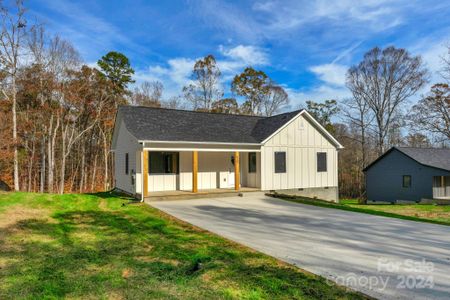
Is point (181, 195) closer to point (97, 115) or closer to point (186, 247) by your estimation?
point (186, 247)

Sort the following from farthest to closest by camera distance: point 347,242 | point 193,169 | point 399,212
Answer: point 399,212 < point 193,169 < point 347,242

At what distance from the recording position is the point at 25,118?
21797 mm

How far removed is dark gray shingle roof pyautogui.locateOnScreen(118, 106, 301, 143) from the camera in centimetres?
1331

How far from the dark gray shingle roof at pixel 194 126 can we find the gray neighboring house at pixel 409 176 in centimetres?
1516

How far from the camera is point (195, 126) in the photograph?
1507 centimetres

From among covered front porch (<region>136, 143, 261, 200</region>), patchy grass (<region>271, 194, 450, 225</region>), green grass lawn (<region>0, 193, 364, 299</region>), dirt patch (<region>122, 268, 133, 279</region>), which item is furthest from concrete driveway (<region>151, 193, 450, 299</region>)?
dirt patch (<region>122, 268, 133, 279</region>)

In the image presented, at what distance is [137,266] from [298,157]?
41.3ft

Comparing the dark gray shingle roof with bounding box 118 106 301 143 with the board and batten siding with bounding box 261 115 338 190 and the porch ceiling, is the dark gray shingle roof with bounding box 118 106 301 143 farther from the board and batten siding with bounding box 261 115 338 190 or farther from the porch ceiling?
the board and batten siding with bounding box 261 115 338 190

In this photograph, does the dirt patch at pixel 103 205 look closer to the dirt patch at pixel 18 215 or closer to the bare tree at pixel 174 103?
the dirt patch at pixel 18 215

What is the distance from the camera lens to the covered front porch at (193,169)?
12.7 meters

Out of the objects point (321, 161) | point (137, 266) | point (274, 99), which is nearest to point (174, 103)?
point (274, 99)

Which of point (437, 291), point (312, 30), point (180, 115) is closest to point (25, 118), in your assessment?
point (180, 115)

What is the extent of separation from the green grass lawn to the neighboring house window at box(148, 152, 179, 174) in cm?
577

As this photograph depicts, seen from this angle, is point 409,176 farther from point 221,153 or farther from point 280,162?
point 221,153
